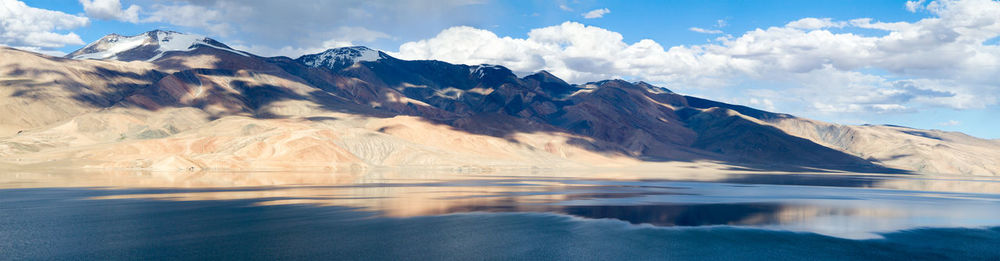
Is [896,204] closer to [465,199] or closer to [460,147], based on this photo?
[465,199]

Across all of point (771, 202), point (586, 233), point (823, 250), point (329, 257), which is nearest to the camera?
point (329, 257)

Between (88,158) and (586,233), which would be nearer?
(586,233)

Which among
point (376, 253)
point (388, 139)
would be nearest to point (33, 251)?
point (376, 253)

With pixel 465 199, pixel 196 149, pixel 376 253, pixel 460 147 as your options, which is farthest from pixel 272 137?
pixel 376 253

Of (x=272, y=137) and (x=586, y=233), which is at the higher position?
(x=272, y=137)

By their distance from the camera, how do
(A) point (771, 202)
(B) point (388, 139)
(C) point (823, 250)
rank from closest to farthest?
(C) point (823, 250)
(A) point (771, 202)
(B) point (388, 139)

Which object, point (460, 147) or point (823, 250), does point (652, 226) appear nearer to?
point (823, 250)
